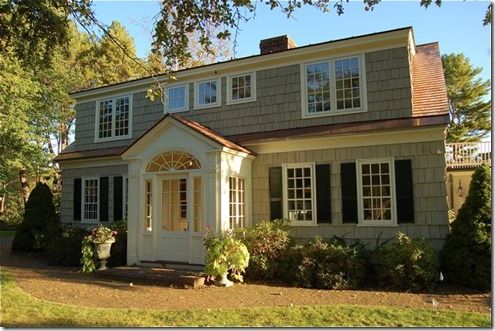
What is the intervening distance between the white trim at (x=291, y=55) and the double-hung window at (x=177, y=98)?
42 centimetres

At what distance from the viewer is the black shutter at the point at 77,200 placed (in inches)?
596

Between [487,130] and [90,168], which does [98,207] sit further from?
[487,130]

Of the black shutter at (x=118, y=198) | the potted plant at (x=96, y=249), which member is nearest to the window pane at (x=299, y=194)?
the potted plant at (x=96, y=249)

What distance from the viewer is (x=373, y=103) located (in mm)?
11039

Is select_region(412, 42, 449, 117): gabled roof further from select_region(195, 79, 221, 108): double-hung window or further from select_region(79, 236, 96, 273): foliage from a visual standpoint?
select_region(79, 236, 96, 273): foliage

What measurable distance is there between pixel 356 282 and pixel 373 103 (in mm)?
4587

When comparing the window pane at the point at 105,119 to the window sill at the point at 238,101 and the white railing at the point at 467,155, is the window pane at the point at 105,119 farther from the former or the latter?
the white railing at the point at 467,155

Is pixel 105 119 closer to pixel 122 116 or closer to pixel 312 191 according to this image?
pixel 122 116

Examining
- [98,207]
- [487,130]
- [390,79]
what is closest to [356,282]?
[390,79]

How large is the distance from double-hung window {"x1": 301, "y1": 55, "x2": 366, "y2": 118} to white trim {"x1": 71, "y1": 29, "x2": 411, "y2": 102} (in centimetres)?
32

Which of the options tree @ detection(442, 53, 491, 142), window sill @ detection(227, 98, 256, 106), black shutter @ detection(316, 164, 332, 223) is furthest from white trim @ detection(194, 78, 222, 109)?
tree @ detection(442, 53, 491, 142)

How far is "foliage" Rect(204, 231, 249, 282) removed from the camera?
9250 millimetres

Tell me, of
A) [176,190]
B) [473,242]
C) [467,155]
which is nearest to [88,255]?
[176,190]

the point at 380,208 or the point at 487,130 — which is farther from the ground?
the point at 487,130
